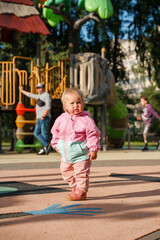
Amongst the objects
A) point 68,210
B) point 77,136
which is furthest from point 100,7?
point 68,210

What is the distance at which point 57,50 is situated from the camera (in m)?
28.6

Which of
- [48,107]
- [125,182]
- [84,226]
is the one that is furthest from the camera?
[48,107]

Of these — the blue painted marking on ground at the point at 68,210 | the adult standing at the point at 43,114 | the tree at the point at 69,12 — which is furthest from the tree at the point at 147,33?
the blue painted marking on ground at the point at 68,210

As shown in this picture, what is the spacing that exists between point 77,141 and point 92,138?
17cm

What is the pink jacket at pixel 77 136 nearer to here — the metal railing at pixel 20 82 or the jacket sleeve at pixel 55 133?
the jacket sleeve at pixel 55 133

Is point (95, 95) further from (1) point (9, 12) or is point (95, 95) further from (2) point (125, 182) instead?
(2) point (125, 182)

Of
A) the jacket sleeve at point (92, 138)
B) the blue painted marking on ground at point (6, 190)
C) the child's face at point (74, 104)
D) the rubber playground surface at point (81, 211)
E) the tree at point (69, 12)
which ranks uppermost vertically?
the tree at point (69, 12)

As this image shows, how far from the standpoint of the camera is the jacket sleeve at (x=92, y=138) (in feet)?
13.1

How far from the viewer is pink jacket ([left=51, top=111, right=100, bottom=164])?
4035 millimetres

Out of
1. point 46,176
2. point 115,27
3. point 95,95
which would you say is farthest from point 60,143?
point 115,27

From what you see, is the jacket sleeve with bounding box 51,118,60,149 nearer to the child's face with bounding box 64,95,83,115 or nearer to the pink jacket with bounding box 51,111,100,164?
the pink jacket with bounding box 51,111,100,164

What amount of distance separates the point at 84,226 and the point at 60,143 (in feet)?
4.69

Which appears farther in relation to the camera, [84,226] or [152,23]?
[152,23]

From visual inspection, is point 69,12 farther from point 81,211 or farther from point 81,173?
point 81,211
